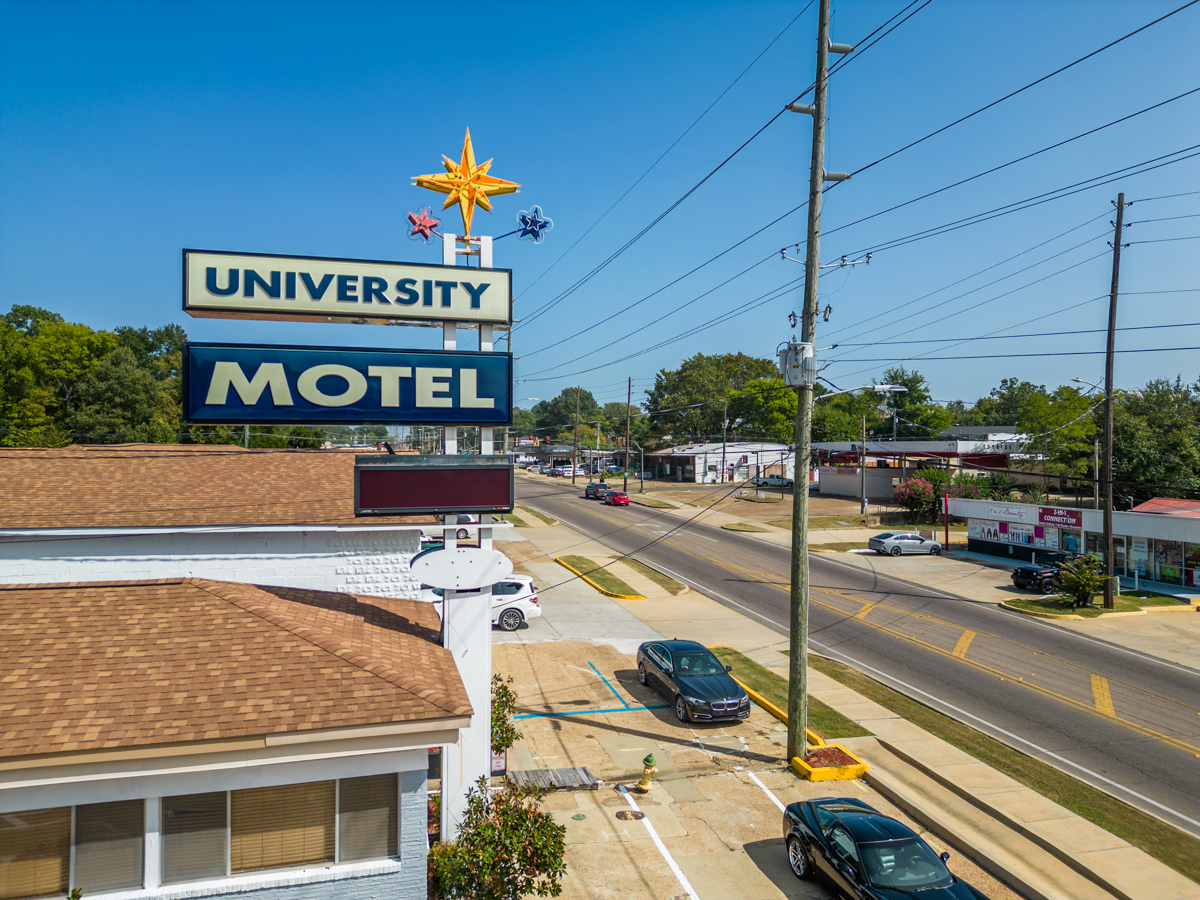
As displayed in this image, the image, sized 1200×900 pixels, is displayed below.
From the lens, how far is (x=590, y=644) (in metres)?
24.4

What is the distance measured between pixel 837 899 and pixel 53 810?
10458 millimetres

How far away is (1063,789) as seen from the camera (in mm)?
14477

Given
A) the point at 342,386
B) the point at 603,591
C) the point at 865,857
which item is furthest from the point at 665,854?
the point at 603,591

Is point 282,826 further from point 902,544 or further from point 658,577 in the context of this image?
point 902,544

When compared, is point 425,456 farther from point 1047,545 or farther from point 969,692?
point 1047,545

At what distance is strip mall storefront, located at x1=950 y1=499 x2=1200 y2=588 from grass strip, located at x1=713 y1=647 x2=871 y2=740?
23657 millimetres

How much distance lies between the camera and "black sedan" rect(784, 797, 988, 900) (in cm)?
1003

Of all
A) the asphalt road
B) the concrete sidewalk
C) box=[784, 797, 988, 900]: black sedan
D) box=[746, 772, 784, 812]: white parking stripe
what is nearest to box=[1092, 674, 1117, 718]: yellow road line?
the asphalt road

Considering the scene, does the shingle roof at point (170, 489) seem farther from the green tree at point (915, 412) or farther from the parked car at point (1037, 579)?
the green tree at point (915, 412)

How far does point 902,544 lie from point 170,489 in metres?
40.0

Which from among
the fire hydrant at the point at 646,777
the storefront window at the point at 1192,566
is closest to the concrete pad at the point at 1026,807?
the fire hydrant at the point at 646,777

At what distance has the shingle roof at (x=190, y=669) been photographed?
27.7 feet

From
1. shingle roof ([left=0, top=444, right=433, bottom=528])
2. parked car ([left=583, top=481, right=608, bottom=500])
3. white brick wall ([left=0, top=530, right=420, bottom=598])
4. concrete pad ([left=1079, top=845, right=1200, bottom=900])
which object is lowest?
concrete pad ([left=1079, top=845, right=1200, bottom=900])

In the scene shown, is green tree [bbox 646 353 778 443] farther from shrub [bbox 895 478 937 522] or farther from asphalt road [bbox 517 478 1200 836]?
asphalt road [bbox 517 478 1200 836]
